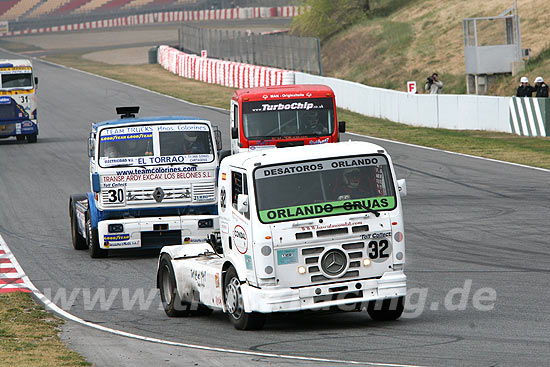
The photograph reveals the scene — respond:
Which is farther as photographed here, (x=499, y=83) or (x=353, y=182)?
(x=499, y=83)

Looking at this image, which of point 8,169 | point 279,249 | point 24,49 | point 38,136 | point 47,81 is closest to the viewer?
point 279,249

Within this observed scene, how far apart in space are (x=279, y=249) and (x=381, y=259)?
1.14 metres

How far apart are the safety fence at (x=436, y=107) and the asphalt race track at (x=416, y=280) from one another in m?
3.61

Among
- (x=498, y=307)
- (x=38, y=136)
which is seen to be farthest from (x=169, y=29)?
(x=498, y=307)

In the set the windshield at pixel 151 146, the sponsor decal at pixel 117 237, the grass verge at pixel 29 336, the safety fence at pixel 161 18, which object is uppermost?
the safety fence at pixel 161 18

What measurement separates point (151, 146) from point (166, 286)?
15.2 feet

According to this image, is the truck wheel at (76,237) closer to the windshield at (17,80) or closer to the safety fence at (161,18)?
the windshield at (17,80)

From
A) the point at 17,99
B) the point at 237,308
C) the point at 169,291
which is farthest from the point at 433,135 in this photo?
the point at 237,308

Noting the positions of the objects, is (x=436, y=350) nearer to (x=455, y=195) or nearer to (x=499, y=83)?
(x=455, y=195)

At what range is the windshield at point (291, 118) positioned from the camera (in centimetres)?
2198

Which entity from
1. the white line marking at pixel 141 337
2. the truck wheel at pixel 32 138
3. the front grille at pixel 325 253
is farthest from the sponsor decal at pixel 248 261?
the truck wheel at pixel 32 138

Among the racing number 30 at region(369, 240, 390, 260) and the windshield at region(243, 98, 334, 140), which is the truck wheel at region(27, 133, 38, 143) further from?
the racing number 30 at region(369, 240, 390, 260)

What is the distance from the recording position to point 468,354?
9.13 metres

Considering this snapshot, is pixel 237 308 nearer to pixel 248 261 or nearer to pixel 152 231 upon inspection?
pixel 248 261
